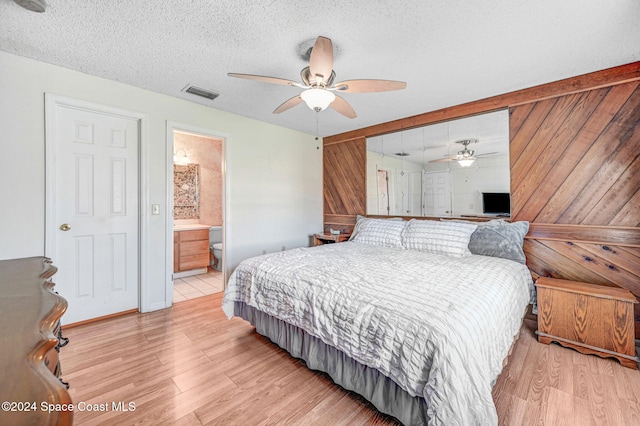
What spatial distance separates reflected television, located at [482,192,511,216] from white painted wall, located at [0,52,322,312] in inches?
106

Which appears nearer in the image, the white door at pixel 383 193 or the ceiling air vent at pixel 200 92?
the ceiling air vent at pixel 200 92

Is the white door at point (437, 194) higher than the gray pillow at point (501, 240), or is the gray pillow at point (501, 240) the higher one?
the white door at point (437, 194)

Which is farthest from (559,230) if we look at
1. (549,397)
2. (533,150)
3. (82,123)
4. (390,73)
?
(82,123)

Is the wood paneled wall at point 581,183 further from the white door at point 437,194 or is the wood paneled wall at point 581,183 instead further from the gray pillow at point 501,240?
the white door at point 437,194

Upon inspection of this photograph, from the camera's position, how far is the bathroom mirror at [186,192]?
5.04 metres

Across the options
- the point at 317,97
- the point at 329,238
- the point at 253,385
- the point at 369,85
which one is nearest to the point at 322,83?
the point at 317,97

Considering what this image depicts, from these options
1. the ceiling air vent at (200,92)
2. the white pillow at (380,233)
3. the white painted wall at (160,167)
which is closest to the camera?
the white painted wall at (160,167)

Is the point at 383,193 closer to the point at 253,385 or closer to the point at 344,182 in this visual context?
the point at 344,182

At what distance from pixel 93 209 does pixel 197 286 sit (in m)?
1.79

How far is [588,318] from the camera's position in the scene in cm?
215

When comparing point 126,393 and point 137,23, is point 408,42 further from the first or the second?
point 126,393

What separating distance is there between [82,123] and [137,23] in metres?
1.37

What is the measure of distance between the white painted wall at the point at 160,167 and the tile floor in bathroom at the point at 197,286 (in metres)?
0.48

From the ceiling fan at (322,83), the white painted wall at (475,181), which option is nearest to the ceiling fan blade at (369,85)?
Result: the ceiling fan at (322,83)
